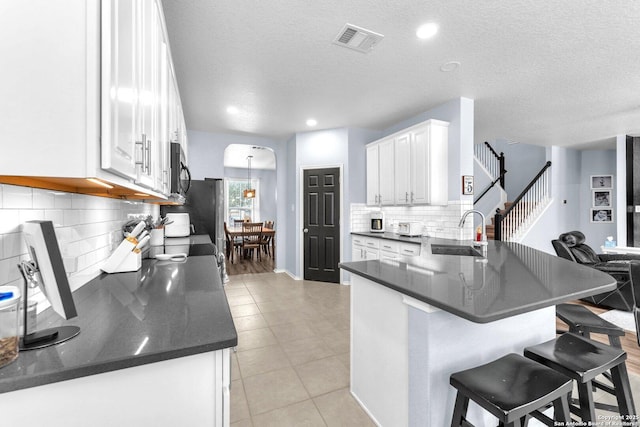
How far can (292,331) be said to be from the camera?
2.96 meters

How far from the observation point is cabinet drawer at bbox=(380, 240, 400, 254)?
3.88m

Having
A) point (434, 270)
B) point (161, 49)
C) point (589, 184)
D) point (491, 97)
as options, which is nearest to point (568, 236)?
point (491, 97)

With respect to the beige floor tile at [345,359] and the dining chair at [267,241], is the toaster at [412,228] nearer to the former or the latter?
the beige floor tile at [345,359]

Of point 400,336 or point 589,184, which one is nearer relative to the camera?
point 400,336

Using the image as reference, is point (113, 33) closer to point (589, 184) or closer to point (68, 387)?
point (68, 387)

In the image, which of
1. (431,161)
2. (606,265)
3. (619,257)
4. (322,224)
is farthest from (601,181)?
(322,224)

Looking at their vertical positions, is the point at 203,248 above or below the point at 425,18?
below

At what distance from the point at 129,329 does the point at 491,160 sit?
824 centimetres

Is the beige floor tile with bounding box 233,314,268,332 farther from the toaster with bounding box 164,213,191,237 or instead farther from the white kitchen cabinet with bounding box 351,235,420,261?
the white kitchen cabinet with bounding box 351,235,420,261

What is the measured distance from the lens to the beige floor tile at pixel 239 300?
12.5ft

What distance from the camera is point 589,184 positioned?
6320mm

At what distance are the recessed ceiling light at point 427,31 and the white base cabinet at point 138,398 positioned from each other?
2529mm

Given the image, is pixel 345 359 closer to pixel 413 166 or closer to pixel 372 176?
pixel 413 166

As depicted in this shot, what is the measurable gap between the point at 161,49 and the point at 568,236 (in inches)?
216
